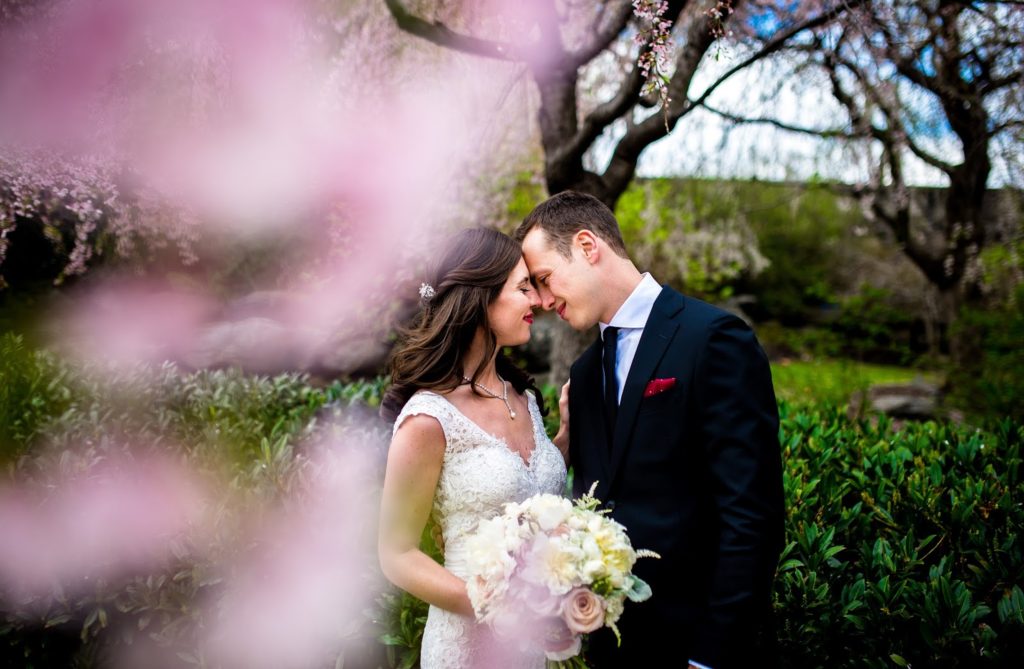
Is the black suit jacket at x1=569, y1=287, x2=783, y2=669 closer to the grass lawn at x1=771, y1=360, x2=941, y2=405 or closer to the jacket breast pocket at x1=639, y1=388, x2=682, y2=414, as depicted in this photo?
the jacket breast pocket at x1=639, y1=388, x2=682, y2=414

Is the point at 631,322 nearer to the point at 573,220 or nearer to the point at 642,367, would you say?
the point at 642,367

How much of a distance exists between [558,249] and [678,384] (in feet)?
2.13

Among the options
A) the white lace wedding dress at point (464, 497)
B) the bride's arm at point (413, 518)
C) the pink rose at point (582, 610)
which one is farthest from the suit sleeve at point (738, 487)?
the bride's arm at point (413, 518)

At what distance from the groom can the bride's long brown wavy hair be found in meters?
0.22

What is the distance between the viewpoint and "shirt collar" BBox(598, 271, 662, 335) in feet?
7.11

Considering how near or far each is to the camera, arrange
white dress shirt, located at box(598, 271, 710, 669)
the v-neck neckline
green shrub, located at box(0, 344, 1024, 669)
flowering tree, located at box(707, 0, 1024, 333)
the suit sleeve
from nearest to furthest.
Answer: the suit sleeve → green shrub, located at box(0, 344, 1024, 669) → white dress shirt, located at box(598, 271, 710, 669) → the v-neck neckline → flowering tree, located at box(707, 0, 1024, 333)

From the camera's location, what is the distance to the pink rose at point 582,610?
1.58 meters

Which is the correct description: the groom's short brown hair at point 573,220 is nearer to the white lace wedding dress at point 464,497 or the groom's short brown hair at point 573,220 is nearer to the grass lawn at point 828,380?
the white lace wedding dress at point 464,497

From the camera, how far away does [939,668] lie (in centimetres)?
194

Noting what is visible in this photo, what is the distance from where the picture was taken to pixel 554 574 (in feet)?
5.23

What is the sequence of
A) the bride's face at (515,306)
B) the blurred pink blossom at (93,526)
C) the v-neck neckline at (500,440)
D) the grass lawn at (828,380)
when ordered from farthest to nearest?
the grass lawn at (828,380), the blurred pink blossom at (93,526), the bride's face at (515,306), the v-neck neckline at (500,440)

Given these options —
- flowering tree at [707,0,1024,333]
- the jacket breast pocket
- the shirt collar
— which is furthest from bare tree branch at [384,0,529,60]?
the jacket breast pocket

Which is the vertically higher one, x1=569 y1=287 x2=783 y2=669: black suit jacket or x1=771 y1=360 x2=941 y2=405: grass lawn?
x1=569 y1=287 x2=783 y2=669: black suit jacket

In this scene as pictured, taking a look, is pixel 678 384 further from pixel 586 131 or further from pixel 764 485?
pixel 586 131
